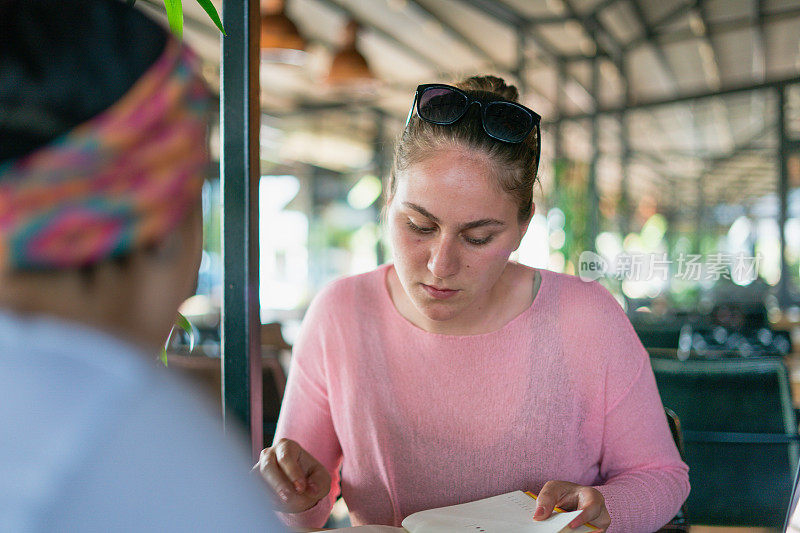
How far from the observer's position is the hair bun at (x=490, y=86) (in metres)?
1.39

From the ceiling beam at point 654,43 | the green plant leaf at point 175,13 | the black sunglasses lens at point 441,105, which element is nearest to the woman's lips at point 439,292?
the black sunglasses lens at point 441,105

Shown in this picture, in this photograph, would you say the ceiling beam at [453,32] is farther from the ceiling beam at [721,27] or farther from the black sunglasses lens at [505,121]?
the black sunglasses lens at [505,121]

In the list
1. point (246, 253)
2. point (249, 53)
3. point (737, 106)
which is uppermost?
point (737, 106)

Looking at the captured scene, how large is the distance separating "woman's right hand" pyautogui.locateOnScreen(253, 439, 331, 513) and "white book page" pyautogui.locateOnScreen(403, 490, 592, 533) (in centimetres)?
21

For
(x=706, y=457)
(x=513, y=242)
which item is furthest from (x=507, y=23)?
(x=513, y=242)

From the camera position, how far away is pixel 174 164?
1.85 ft

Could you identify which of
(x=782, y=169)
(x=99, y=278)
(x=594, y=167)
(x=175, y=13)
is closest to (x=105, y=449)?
(x=99, y=278)

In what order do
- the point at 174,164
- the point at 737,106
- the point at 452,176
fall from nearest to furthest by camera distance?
the point at 174,164
the point at 452,176
the point at 737,106

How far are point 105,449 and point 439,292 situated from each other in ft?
3.03

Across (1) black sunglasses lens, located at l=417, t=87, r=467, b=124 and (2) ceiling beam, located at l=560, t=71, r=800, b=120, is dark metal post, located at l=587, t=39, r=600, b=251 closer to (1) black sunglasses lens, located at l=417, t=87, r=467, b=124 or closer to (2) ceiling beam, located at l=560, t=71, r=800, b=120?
(2) ceiling beam, located at l=560, t=71, r=800, b=120

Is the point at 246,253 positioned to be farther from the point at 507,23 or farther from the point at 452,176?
the point at 507,23

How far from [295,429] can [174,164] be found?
893 millimetres

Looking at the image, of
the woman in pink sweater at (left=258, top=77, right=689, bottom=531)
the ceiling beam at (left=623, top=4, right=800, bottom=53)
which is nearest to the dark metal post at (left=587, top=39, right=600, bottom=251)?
the ceiling beam at (left=623, top=4, right=800, bottom=53)

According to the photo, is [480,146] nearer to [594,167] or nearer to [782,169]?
[782,169]
